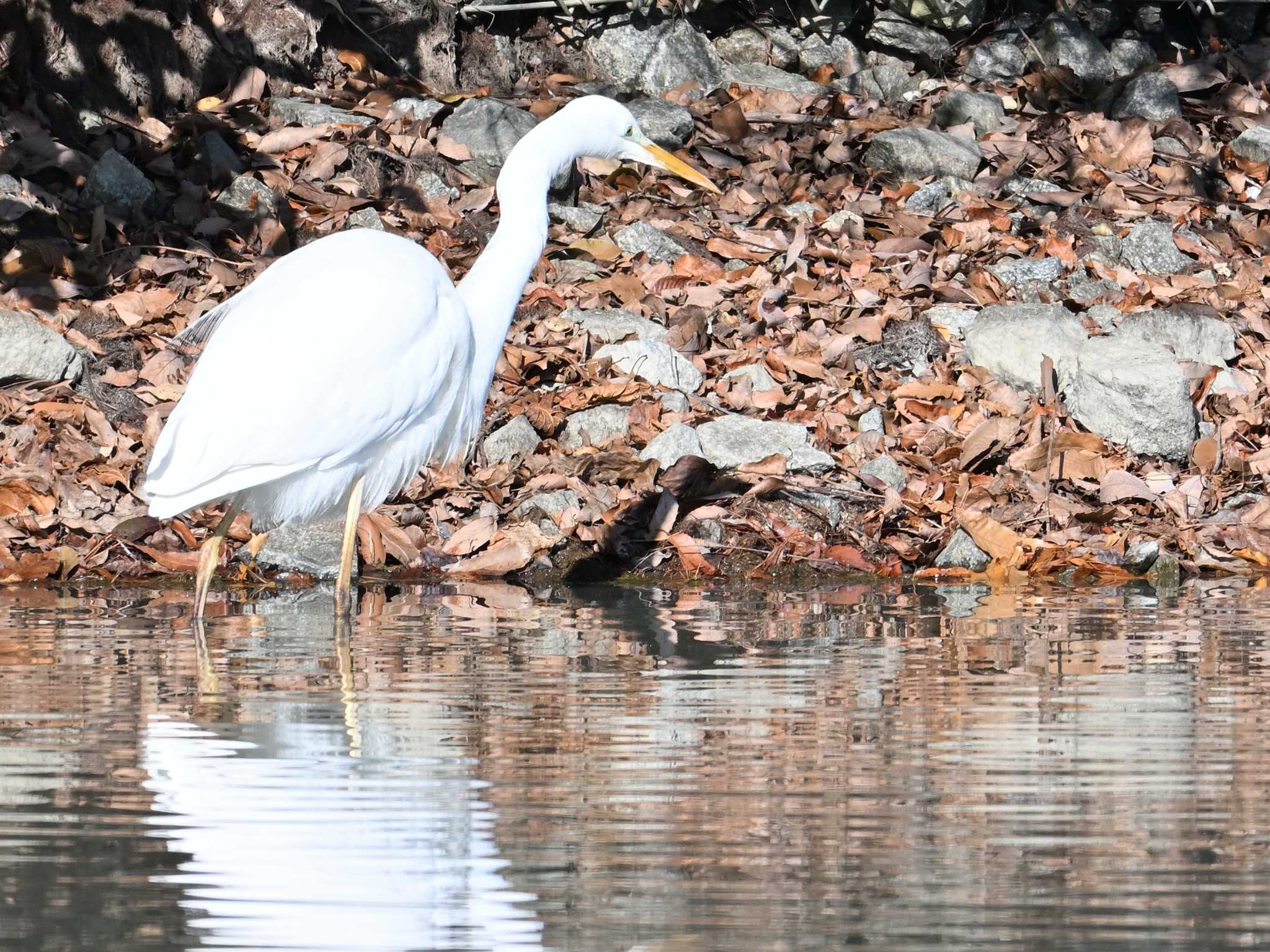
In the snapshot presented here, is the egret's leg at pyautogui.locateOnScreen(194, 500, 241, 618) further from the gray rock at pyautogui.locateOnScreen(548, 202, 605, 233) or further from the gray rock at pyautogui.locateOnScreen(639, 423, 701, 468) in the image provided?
the gray rock at pyautogui.locateOnScreen(548, 202, 605, 233)

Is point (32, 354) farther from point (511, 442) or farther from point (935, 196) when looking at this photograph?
point (935, 196)

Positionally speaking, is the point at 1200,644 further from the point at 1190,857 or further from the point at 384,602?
the point at 384,602

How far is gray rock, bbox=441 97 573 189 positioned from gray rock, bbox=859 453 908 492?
3.65 meters

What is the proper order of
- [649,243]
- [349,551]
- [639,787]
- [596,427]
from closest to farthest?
1. [639,787]
2. [349,551]
3. [596,427]
4. [649,243]

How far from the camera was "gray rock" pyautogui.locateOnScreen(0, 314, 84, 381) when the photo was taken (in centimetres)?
912

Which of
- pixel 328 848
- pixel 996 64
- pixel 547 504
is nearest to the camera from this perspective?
pixel 328 848

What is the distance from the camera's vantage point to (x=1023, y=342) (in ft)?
31.1

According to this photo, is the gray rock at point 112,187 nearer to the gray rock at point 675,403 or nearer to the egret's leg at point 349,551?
the gray rock at point 675,403

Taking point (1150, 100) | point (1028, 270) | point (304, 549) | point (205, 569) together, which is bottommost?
point (205, 569)

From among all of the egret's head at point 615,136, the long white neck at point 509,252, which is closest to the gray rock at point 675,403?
the egret's head at point 615,136

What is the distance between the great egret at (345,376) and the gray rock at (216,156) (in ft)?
12.6

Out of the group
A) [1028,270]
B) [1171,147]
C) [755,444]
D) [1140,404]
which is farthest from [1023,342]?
[1171,147]

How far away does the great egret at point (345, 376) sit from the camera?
668 cm

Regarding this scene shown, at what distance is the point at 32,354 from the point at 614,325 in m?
3.03
